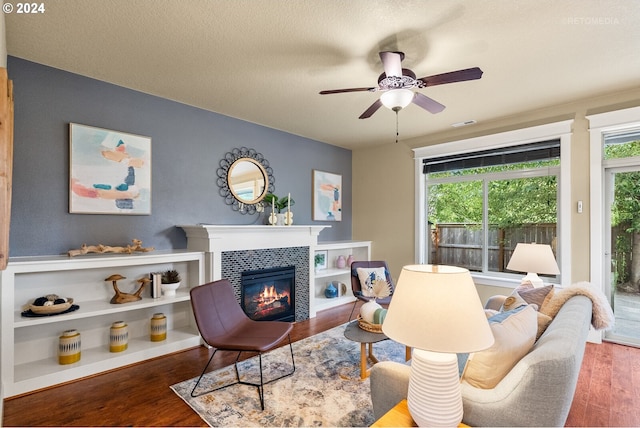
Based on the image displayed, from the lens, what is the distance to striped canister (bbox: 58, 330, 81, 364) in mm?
2508

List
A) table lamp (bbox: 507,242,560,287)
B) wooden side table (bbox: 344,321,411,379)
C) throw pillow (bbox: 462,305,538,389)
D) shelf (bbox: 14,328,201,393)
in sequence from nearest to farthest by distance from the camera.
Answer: throw pillow (bbox: 462,305,538,389) → shelf (bbox: 14,328,201,393) → wooden side table (bbox: 344,321,411,379) → table lamp (bbox: 507,242,560,287)

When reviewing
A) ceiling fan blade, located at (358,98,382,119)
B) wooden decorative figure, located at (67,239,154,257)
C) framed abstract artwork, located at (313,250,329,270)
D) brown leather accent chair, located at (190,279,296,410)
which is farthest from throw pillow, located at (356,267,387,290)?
wooden decorative figure, located at (67,239,154,257)

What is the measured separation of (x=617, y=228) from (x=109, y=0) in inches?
199

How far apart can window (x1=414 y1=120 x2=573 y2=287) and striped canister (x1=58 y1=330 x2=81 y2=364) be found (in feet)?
13.9

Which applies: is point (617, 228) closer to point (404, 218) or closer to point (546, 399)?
point (404, 218)

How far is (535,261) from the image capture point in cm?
275

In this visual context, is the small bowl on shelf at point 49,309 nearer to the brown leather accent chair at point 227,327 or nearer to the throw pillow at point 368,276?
the brown leather accent chair at point 227,327

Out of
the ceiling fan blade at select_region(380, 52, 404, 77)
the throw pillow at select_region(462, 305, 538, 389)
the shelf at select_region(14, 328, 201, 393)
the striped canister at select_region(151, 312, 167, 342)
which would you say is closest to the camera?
the throw pillow at select_region(462, 305, 538, 389)

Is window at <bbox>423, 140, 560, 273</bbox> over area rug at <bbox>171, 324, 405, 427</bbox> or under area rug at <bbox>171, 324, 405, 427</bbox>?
over

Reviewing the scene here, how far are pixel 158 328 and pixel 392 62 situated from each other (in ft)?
10.5

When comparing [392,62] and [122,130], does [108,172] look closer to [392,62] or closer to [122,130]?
[122,130]

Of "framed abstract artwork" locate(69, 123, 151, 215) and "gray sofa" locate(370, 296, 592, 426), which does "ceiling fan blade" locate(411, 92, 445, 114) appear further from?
"framed abstract artwork" locate(69, 123, 151, 215)

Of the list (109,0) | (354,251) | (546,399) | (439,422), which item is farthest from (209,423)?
(354,251)

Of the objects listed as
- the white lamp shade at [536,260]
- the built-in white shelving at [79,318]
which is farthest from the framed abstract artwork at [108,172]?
the white lamp shade at [536,260]
